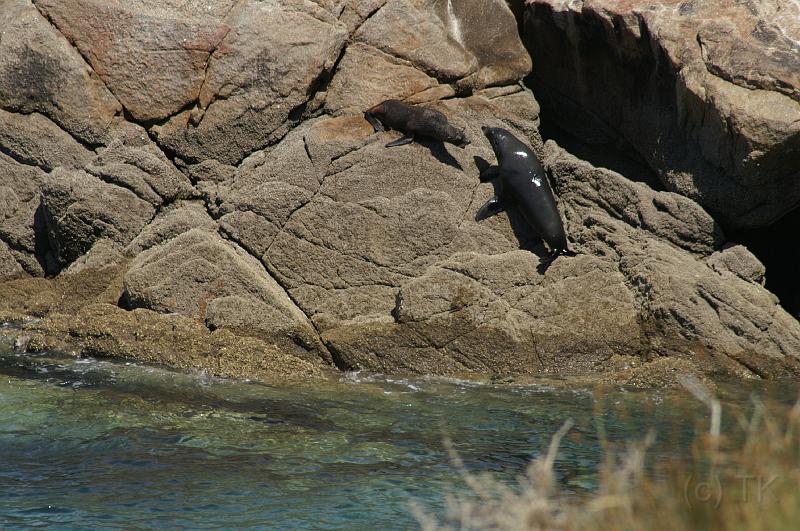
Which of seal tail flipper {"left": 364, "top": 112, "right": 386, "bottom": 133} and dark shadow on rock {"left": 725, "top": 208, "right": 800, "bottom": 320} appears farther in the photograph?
dark shadow on rock {"left": 725, "top": 208, "right": 800, "bottom": 320}

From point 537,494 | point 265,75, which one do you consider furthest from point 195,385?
point 537,494

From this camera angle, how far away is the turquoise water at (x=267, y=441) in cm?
560

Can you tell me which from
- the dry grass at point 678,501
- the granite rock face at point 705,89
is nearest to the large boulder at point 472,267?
the granite rock face at point 705,89

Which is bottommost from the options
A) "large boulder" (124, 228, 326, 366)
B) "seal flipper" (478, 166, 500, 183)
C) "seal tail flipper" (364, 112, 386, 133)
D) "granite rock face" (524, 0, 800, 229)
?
"large boulder" (124, 228, 326, 366)

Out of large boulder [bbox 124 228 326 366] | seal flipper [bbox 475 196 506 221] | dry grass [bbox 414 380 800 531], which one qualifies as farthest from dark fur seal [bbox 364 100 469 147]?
dry grass [bbox 414 380 800 531]

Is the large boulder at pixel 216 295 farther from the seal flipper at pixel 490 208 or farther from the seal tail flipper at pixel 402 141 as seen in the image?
the seal flipper at pixel 490 208

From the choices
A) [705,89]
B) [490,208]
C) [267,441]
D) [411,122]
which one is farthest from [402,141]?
[267,441]

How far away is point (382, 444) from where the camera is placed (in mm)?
6934

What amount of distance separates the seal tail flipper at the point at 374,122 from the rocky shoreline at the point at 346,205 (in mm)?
Answer: 78

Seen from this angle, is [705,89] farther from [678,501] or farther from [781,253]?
[678,501]

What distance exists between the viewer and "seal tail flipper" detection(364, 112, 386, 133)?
406 inches

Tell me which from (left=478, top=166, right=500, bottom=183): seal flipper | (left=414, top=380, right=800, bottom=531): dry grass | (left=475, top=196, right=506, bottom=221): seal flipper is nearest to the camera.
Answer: (left=414, top=380, right=800, bottom=531): dry grass

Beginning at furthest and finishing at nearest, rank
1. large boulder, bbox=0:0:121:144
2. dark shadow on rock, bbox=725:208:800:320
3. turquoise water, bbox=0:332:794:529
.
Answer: dark shadow on rock, bbox=725:208:800:320
large boulder, bbox=0:0:121:144
turquoise water, bbox=0:332:794:529

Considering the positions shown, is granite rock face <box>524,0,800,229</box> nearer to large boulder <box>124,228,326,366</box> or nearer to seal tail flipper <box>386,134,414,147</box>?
seal tail flipper <box>386,134,414,147</box>
